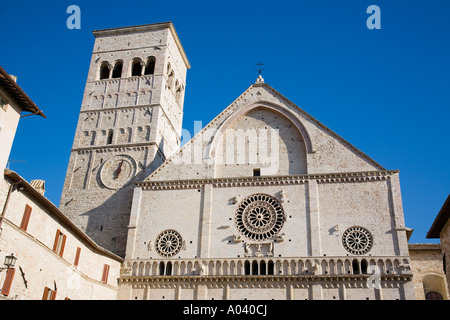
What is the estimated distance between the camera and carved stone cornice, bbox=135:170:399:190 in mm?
25891

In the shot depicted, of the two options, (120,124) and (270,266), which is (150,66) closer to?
(120,124)

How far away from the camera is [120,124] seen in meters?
33.0

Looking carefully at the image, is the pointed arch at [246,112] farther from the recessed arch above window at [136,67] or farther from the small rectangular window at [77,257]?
the recessed arch above window at [136,67]

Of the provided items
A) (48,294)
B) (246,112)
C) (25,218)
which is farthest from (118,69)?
(48,294)

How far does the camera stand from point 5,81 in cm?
1697

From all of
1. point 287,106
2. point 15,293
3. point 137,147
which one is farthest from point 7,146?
point 287,106

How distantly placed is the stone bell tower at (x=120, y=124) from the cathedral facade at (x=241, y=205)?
9cm

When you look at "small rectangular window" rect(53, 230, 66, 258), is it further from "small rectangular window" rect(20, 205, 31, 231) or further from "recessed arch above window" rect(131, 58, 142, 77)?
"recessed arch above window" rect(131, 58, 142, 77)

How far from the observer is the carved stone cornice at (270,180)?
84.9ft

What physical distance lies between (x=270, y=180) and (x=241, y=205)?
7.45ft

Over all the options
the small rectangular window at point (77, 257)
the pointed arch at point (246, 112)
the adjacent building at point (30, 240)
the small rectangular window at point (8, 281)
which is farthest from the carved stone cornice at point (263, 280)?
the small rectangular window at point (8, 281)

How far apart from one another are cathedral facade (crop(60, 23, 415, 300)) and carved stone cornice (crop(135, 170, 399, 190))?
6 cm

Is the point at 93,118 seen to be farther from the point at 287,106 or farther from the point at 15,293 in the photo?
the point at 15,293
